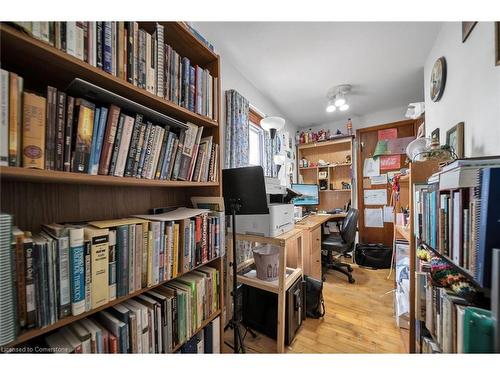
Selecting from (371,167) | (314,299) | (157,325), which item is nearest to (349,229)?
(314,299)

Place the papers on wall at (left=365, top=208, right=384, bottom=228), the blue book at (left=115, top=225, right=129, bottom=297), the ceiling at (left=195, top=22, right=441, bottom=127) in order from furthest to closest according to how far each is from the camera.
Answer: the papers on wall at (left=365, top=208, right=384, bottom=228)
the ceiling at (left=195, top=22, right=441, bottom=127)
the blue book at (left=115, top=225, right=129, bottom=297)

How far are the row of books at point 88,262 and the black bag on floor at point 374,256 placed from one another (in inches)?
111

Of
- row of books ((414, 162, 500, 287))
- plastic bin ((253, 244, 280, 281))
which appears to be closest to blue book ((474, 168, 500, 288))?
row of books ((414, 162, 500, 287))

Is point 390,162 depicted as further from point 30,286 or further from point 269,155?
point 30,286

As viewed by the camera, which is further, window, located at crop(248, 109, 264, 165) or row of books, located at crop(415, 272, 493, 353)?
window, located at crop(248, 109, 264, 165)

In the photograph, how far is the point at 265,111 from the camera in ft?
8.07

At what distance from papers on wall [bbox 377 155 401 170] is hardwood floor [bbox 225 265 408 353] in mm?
1755

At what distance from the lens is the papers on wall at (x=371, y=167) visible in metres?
3.04

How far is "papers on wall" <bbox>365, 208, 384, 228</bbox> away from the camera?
3.06 m

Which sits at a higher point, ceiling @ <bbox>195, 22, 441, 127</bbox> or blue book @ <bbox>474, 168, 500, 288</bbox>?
ceiling @ <bbox>195, 22, 441, 127</bbox>

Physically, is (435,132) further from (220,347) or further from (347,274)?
(220,347)

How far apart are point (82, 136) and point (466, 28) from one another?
198cm

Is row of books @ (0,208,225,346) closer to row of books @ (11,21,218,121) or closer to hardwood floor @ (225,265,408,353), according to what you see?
row of books @ (11,21,218,121)
